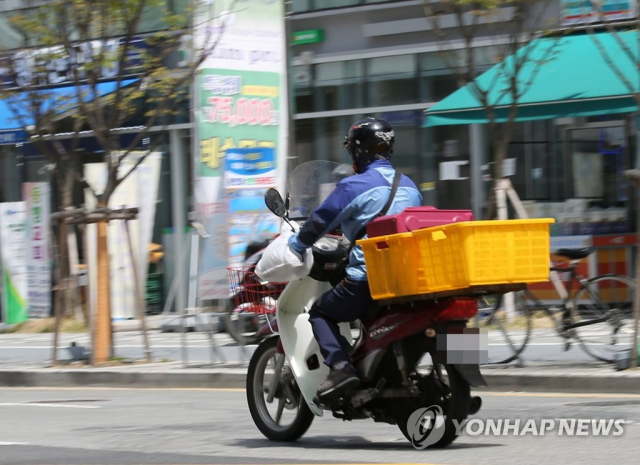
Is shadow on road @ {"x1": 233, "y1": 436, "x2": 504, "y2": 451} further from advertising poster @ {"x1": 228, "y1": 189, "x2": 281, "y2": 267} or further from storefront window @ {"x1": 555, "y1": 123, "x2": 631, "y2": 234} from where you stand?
storefront window @ {"x1": 555, "y1": 123, "x2": 631, "y2": 234}

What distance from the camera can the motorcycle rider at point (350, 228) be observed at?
6348 mm

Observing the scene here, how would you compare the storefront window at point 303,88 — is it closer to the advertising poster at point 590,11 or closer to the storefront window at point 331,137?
the storefront window at point 331,137

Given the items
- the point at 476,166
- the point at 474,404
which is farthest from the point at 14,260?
the point at 474,404

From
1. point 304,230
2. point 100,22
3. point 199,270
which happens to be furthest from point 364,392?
point 199,270

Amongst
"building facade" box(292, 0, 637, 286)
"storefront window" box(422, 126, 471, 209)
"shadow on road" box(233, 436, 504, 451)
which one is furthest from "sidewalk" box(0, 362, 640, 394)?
"storefront window" box(422, 126, 471, 209)

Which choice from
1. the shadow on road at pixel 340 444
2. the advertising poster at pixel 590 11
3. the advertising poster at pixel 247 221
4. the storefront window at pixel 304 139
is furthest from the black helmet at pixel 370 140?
→ the storefront window at pixel 304 139

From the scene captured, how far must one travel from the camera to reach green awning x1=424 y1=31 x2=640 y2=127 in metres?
14.2

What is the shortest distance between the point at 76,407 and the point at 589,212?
8.92 meters

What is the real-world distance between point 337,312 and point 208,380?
15.4ft

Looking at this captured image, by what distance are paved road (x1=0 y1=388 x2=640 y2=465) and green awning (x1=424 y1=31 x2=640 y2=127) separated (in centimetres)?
600

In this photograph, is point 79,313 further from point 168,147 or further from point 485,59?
point 485,59

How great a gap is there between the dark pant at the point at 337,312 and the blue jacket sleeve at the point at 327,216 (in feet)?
1.03

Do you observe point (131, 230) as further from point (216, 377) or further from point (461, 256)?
point (461, 256)

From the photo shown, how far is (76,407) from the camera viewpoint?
382 inches
